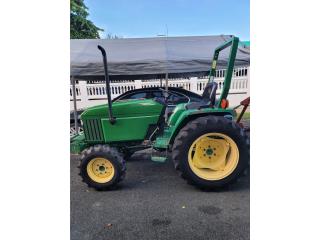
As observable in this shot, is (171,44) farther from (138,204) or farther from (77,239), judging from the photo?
(77,239)

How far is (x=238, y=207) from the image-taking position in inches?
89.0

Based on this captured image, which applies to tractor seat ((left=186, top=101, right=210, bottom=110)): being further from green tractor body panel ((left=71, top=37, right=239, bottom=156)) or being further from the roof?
the roof

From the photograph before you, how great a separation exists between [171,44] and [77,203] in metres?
3.63

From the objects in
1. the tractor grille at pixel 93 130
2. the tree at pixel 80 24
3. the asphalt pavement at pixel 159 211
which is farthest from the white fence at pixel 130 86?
the asphalt pavement at pixel 159 211

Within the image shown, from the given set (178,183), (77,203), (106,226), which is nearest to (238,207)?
(178,183)

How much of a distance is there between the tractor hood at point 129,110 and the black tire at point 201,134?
58cm

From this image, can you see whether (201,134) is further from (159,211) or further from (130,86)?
(130,86)

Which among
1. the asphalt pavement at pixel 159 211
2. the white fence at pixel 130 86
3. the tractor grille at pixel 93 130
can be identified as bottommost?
the asphalt pavement at pixel 159 211

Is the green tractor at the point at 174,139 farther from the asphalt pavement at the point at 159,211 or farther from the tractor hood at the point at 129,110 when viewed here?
the asphalt pavement at the point at 159,211

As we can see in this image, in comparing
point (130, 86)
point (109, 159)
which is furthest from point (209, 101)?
point (130, 86)

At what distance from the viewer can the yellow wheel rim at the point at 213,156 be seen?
2.63 metres

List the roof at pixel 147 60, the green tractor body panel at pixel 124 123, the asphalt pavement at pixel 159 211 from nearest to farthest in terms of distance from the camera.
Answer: the asphalt pavement at pixel 159 211 < the green tractor body panel at pixel 124 123 < the roof at pixel 147 60

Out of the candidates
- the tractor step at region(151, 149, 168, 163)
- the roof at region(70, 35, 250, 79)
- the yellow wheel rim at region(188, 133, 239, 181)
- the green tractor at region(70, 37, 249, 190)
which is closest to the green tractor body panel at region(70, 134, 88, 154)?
the green tractor at region(70, 37, 249, 190)

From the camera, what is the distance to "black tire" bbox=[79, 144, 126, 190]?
8.66 ft
